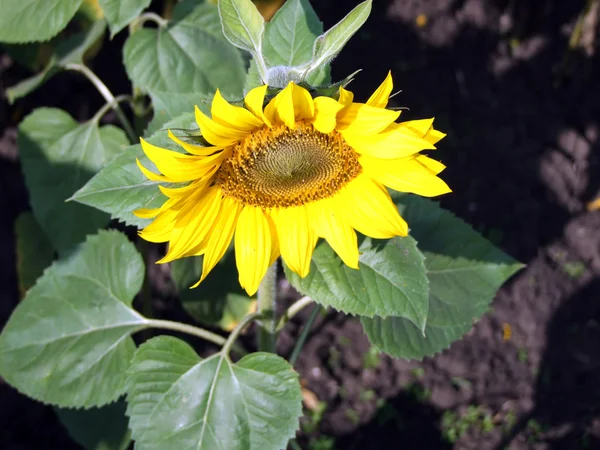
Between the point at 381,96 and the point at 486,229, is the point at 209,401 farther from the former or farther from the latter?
the point at 486,229

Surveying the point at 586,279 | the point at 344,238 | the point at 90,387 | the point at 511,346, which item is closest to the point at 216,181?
the point at 344,238

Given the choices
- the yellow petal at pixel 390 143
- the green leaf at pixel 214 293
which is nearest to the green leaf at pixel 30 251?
the green leaf at pixel 214 293

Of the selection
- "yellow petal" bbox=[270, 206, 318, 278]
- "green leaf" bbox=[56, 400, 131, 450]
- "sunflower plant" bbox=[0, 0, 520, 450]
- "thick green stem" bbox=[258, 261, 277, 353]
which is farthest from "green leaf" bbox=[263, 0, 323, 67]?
"green leaf" bbox=[56, 400, 131, 450]

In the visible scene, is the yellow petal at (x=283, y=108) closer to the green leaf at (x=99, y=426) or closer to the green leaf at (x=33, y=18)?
the green leaf at (x=33, y=18)

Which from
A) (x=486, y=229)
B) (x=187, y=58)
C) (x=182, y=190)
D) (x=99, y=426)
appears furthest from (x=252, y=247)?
(x=486, y=229)

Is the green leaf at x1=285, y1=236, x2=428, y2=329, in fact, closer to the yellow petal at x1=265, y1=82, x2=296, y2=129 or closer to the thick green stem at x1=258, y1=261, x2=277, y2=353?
the thick green stem at x1=258, y1=261, x2=277, y2=353

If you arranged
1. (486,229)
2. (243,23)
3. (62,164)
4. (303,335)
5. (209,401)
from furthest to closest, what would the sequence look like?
1. (486,229)
2. (62,164)
3. (303,335)
4. (209,401)
5. (243,23)

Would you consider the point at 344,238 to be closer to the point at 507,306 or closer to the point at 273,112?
the point at 273,112
